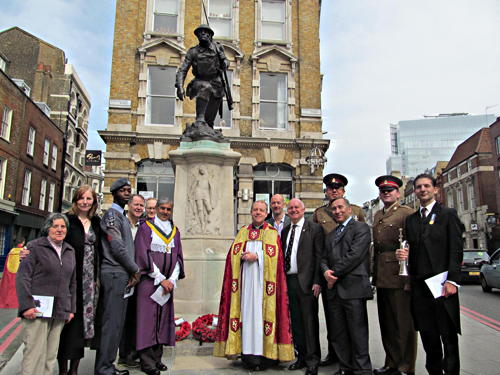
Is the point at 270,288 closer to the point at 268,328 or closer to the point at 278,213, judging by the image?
the point at 268,328

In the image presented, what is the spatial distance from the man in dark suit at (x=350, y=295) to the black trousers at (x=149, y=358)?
194cm

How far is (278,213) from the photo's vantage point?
16.9ft

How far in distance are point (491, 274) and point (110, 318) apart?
13.5 metres

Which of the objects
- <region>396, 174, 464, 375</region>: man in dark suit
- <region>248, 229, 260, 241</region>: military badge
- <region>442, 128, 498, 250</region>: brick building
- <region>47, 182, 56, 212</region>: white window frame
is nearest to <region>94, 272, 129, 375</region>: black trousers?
<region>248, 229, 260, 241</region>: military badge

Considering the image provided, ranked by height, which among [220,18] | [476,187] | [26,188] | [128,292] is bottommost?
[128,292]

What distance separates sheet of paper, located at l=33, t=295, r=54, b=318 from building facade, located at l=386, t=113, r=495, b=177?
379 feet

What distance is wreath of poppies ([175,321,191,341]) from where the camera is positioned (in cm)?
493

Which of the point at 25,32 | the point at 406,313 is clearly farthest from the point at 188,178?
the point at 25,32

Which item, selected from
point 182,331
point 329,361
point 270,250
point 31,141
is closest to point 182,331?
point 182,331

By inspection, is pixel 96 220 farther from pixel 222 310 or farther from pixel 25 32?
pixel 25 32

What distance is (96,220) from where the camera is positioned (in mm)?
4176

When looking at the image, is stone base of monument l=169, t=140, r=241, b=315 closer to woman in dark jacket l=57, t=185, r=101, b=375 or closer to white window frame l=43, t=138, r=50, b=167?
woman in dark jacket l=57, t=185, r=101, b=375

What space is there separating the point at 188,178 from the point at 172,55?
12973 millimetres

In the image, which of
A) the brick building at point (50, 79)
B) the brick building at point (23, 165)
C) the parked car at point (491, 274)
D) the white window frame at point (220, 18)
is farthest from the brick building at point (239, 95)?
the brick building at point (50, 79)
